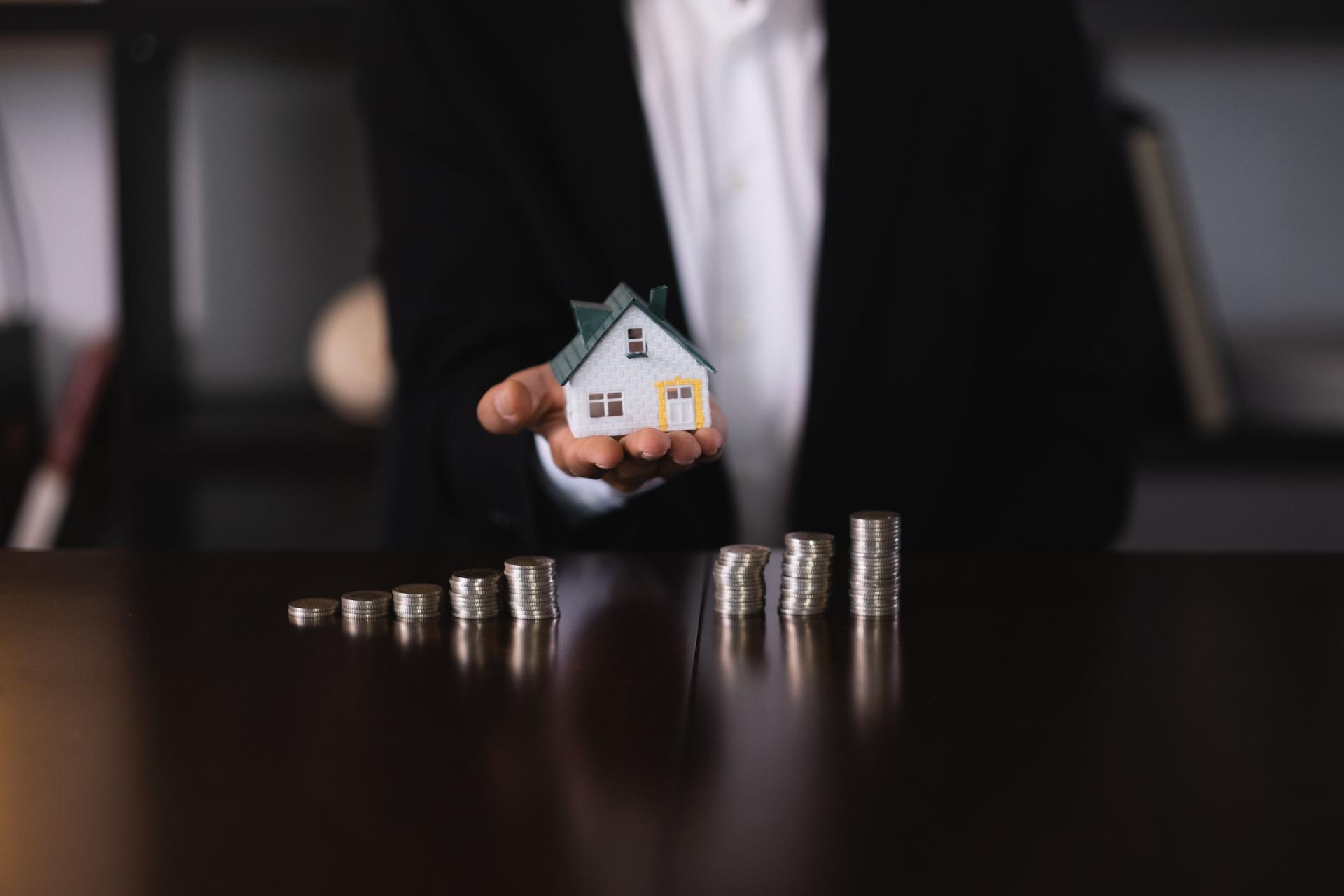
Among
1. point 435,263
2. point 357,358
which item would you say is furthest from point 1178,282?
point 357,358

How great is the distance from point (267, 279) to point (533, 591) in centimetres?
154

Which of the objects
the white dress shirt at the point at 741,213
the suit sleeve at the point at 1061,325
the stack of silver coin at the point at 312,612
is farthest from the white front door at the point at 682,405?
the suit sleeve at the point at 1061,325

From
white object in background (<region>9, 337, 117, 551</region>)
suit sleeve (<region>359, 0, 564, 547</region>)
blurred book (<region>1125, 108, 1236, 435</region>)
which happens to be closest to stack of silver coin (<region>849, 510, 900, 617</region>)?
suit sleeve (<region>359, 0, 564, 547</region>)

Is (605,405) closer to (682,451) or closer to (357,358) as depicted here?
(682,451)

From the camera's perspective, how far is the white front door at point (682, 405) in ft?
2.53

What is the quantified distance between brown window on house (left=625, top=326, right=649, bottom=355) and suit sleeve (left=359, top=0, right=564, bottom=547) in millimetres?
385

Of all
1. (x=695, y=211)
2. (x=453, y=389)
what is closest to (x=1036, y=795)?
(x=453, y=389)

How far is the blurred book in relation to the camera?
1748 millimetres

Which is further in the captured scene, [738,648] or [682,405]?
[682,405]

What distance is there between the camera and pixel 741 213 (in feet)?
4.15

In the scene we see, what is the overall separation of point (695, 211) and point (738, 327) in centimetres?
13

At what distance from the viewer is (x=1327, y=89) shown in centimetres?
202

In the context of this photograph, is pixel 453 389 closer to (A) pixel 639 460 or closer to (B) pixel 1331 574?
(A) pixel 639 460

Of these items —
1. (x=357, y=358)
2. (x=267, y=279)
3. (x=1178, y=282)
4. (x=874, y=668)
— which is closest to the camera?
(x=874, y=668)
